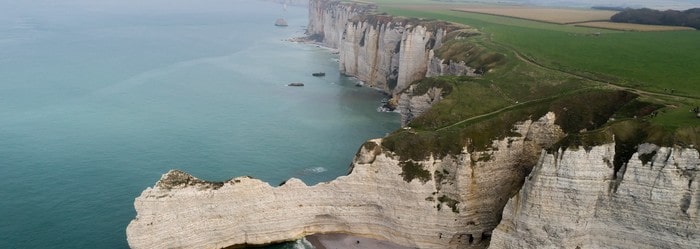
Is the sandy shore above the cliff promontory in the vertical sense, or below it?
below

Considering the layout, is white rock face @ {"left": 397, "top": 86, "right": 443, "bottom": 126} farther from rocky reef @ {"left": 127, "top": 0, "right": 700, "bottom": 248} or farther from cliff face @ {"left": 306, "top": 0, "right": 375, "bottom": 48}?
cliff face @ {"left": 306, "top": 0, "right": 375, "bottom": 48}

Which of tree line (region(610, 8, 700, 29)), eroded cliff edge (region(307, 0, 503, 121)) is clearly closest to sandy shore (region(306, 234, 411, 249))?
eroded cliff edge (region(307, 0, 503, 121))

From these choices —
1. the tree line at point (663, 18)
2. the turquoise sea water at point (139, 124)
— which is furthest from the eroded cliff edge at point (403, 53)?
the tree line at point (663, 18)

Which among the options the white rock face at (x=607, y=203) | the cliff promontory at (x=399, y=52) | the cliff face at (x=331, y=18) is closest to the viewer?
the white rock face at (x=607, y=203)

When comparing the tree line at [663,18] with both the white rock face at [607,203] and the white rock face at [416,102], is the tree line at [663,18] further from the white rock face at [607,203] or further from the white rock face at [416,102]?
the white rock face at [607,203]

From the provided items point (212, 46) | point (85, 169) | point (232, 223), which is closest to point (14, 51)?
point (212, 46)

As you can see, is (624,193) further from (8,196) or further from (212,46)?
(212,46)
